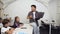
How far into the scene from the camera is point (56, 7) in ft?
19.1

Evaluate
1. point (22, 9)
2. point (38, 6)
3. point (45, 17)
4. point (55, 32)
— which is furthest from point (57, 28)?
point (22, 9)

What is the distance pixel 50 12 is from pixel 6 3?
1.79 meters

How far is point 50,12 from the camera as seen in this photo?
5828 millimetres

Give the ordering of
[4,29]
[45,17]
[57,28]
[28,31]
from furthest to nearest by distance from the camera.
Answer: [45,17]
[57,28]
[28,31]
[4,29]

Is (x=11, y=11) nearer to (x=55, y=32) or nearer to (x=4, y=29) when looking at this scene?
(x=55, y=32)

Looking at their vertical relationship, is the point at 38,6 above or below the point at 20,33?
above

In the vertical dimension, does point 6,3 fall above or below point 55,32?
above

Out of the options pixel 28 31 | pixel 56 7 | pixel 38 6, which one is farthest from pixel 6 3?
pixel 28 31

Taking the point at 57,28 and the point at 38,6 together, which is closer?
the point at 57,28

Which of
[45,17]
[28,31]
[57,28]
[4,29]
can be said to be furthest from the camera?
[45,17]

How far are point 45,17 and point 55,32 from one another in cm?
74

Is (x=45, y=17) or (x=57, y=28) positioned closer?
(x=57, y=28)

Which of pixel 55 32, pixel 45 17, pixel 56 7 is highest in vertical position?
pixel 56 7

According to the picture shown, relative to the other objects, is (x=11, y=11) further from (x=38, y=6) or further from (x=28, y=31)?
(x=28, y=31)
